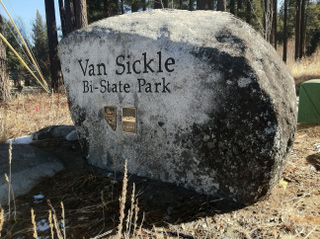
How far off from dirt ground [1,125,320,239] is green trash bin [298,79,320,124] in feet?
6.84

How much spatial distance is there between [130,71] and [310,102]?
362 centimetres

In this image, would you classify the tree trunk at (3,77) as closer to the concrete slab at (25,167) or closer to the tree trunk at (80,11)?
the tree trunk at (80,11)

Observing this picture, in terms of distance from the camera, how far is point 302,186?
7.21ft

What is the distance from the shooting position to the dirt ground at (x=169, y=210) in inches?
65.9

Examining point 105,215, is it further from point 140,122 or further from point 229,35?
point 229,35

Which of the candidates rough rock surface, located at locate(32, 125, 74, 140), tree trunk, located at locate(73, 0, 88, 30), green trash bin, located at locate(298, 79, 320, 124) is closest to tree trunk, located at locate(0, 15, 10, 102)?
tree trunk, located at locate(73, 0, 88, 30)

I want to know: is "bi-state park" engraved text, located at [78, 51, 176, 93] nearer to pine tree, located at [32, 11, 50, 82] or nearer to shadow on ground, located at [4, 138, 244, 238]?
shadow on ground, located at [4, 138, 244, 238]

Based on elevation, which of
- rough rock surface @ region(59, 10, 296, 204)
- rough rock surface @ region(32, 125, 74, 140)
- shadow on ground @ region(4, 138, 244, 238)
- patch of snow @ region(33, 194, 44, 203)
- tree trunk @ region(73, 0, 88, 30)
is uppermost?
tree trunk @ region(73, 0, 88, 30)

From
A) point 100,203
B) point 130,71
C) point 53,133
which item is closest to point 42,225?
point 100,203

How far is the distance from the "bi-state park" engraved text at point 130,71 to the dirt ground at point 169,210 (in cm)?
81

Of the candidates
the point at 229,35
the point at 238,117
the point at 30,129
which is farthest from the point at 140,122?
the point at 30,129

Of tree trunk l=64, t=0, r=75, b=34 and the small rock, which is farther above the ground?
tree trunk l=64, t=0, r=75, b=34

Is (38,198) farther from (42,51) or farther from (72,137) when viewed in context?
(42,51)

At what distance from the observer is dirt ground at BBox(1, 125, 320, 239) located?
1674 millimetres
